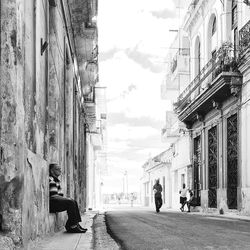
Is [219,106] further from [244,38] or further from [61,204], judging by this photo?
[61,204]

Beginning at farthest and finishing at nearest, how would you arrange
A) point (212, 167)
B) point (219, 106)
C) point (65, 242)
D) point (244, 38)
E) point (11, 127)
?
point (212, 167) < point (219, 106) < point (244, 38) < point (65, 242) < point (11, 127)

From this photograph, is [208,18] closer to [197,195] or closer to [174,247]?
[197,195]

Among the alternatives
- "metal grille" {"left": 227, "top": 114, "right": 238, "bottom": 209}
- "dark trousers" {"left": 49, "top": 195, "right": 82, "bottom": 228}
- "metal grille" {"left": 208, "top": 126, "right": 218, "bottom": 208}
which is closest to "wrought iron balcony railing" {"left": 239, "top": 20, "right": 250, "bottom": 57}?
"metal grille" {"left": 227, "top": 114, "right": 238, "bottom": 209}

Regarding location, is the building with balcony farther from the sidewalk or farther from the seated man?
the sidewalk

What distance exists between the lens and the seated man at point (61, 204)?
7.46 metres

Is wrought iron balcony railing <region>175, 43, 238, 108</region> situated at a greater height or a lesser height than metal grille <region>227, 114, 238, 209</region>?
greater

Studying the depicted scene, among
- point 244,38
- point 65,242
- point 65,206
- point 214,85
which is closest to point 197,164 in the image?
point 214,85

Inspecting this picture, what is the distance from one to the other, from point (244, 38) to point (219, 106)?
402 centimetres

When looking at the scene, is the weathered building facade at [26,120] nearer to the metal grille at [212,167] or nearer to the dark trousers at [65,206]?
the dark trousers at [65,206]

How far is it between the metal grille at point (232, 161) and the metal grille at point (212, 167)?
1.98 m

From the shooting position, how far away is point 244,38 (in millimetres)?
19234

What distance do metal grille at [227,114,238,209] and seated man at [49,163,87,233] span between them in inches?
528

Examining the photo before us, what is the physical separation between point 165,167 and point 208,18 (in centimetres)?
2086

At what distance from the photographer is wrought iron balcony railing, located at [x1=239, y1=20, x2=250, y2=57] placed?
743 inches
